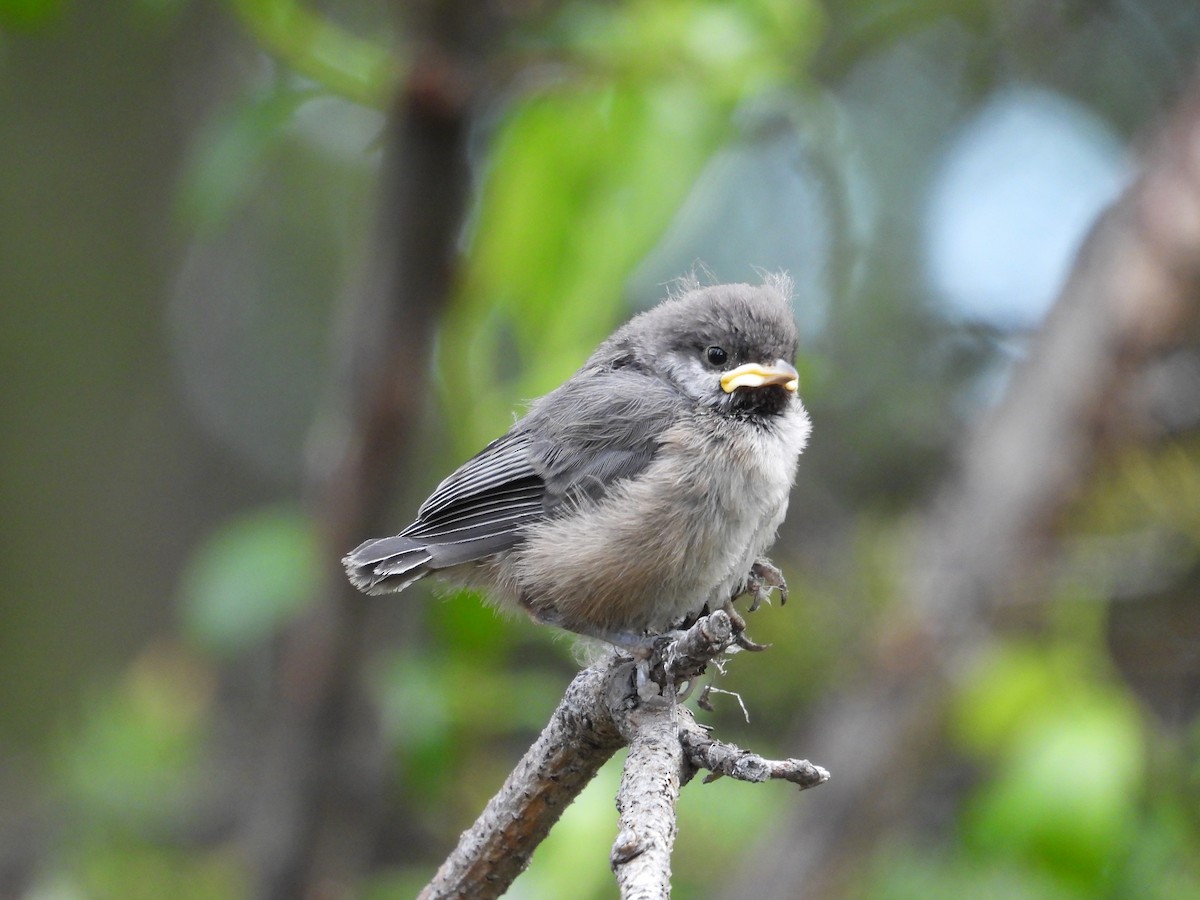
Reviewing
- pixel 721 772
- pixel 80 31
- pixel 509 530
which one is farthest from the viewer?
pixel 80 31

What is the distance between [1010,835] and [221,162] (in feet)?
9.96

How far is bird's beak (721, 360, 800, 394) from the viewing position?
2.80 m

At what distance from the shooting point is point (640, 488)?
2.67m

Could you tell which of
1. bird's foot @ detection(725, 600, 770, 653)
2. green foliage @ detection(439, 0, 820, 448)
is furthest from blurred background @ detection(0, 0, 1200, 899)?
bird's foot @ detection(725, 600, 770, 653)

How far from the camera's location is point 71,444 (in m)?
8.52

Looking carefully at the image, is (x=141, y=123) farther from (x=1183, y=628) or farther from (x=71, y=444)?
(x=1183, y=628)

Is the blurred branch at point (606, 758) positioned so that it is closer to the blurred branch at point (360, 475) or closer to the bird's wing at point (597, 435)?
Result: the bird's wing at point (597, 435)

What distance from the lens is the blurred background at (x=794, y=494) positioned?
10.7 ft

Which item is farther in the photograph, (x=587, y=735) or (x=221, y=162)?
(x=221, y=162)

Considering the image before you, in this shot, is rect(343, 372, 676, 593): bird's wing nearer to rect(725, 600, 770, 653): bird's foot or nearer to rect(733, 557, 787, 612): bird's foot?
rect(733, 557, 787, 612): bird's foot

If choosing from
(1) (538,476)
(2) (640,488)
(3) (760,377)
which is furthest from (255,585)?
(3) (760,377)

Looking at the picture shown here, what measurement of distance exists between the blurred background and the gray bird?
333 mm

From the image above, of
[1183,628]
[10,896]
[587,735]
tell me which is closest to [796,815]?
[1183,628]

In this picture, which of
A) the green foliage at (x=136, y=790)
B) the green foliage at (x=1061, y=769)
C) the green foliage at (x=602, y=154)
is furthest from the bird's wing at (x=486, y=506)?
the green foliage at (x=136, y=790)
